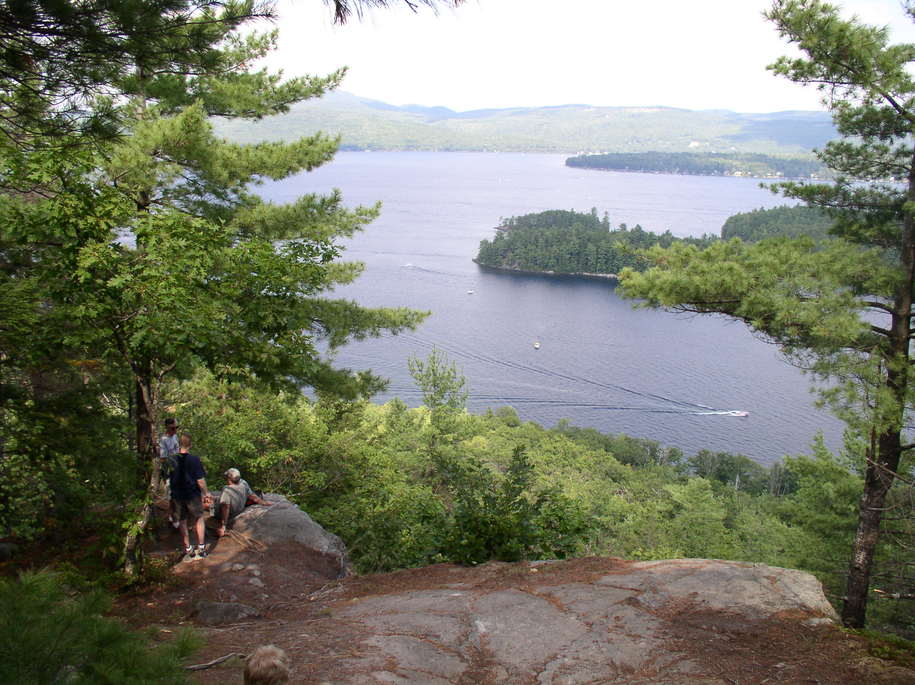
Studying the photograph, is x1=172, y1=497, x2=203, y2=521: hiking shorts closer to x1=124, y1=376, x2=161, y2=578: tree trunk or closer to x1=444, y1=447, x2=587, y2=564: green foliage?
x1=124, y1=376, x2=161, y2=578: tree trunk

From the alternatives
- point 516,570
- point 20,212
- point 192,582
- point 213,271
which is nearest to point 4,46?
point 20,212

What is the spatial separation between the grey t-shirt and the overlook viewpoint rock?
0.54m

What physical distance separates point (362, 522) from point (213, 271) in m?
5.95

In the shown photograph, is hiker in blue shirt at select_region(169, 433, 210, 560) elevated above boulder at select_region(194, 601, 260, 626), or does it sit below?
above

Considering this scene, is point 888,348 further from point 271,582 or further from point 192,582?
point 192,582

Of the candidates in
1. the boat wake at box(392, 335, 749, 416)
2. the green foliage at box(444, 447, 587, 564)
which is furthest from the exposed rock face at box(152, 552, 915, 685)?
the boat wake at box(392, 335, 749, 416)

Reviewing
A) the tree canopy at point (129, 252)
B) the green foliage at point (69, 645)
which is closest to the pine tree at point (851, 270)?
the tree canopy at point (129, 252)

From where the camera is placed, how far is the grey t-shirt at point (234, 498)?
7106mm

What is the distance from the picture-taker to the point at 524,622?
15.9 feet

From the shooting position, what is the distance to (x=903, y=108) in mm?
6934

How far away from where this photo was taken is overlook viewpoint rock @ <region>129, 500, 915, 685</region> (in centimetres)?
398

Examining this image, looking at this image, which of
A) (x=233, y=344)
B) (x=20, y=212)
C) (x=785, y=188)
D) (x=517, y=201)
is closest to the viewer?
(x=20, y=212)

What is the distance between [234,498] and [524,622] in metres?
3.92

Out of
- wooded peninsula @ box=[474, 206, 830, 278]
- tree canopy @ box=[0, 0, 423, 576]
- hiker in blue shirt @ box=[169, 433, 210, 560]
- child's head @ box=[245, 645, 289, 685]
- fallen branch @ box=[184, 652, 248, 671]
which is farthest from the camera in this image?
wooded peninsula @ box=[474, 206, 830, 278]
